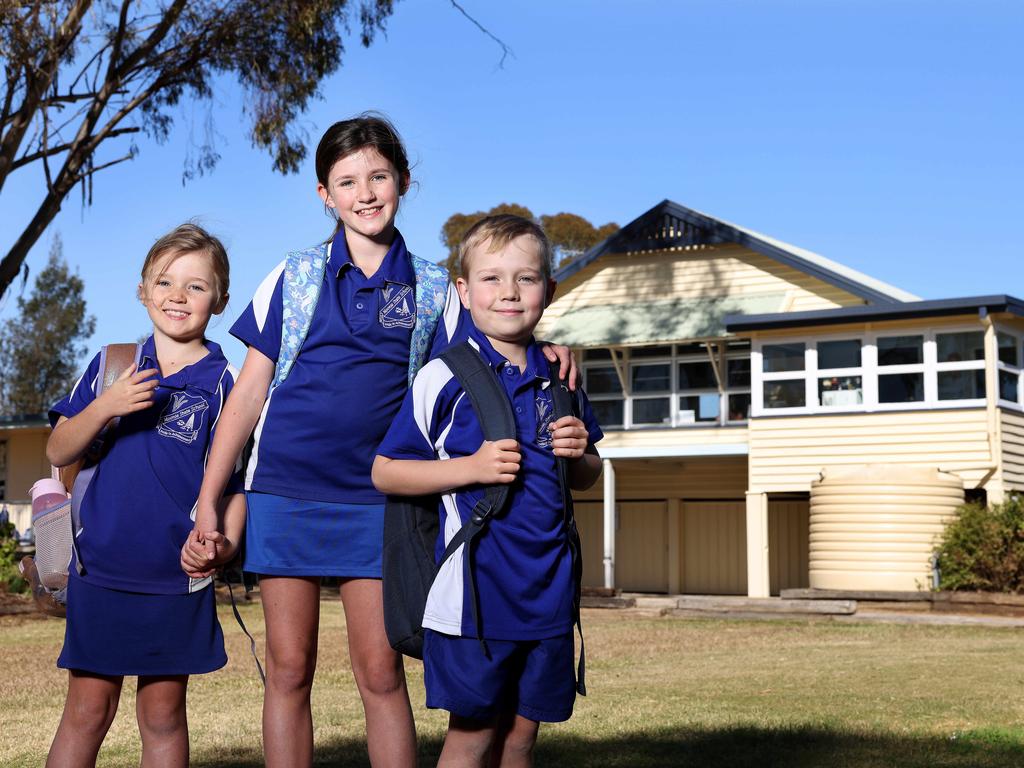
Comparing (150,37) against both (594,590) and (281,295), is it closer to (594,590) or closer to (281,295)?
(594,590)

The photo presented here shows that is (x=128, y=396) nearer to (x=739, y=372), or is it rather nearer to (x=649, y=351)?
(x=739, y=372)

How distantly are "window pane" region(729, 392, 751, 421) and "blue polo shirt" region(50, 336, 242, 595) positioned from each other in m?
23.2

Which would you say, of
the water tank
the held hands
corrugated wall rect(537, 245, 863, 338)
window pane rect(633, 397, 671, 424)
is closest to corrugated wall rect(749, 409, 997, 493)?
the water tank

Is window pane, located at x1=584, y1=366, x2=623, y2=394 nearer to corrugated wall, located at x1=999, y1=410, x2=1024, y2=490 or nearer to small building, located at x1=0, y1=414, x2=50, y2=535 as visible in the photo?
corrugated wall, located at x1=999, y1=410, x2=1024, y2=490

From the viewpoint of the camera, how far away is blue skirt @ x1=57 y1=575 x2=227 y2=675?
382 centimetres

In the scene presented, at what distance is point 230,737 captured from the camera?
6508 millimetres

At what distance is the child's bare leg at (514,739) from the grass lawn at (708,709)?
2.17m

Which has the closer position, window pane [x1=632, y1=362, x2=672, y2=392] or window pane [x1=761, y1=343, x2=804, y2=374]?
window pane [x1=761, y1=343, x2=804, y2=374]

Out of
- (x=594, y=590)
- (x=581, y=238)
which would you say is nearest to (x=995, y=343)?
(x=594, y=590)

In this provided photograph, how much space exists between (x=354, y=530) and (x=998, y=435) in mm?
20864

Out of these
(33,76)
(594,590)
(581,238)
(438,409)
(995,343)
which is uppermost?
(581,238)

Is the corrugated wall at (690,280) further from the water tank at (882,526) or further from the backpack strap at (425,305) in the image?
the backpack strap at (425,305)

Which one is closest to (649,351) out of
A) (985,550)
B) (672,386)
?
(672,386)

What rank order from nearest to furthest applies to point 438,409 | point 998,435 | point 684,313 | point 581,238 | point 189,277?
1. point 438,409
2. point 189,277
3. point 998,435
4. point 684,313
5. point 581,238
